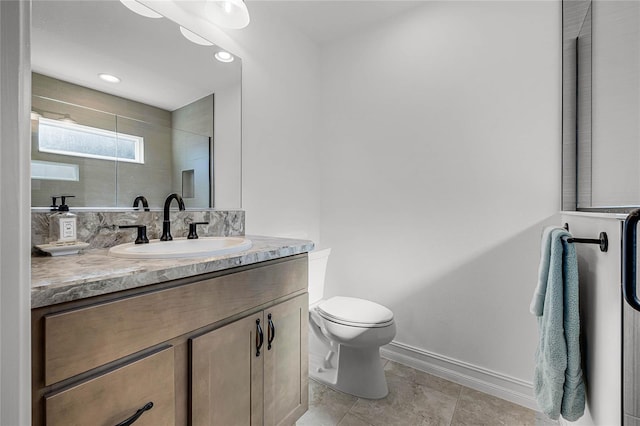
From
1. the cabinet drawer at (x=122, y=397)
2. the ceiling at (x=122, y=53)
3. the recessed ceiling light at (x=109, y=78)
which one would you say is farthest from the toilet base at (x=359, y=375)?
the recessed ceiling light at (x=109, y=78)

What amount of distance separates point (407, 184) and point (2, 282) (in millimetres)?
1944

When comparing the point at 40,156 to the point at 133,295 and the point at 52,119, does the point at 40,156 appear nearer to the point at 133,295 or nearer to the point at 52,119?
the point at 52,119

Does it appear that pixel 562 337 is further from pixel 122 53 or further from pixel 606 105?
pixel 122 53

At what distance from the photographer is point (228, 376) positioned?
0.98 m

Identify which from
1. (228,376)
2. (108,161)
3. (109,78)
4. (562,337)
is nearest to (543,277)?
(562,337)

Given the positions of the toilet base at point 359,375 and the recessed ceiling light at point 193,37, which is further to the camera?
the toilet base at point 359,375

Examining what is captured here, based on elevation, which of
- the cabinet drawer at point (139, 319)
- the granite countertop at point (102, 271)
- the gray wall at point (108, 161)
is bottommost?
the cabinet drawer at point (139, 319)

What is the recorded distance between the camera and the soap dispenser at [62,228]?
1003 millimetres

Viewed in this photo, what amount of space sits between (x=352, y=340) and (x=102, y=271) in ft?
4.10

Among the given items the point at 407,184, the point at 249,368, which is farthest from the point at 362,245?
the point at 249,368

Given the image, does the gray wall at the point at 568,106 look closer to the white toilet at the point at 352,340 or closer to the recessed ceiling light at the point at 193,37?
the white toilet at the point at 352,340

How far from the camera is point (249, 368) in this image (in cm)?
105

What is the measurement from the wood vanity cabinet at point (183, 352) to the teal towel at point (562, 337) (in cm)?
93

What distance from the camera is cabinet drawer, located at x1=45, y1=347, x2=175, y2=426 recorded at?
0.63 m
